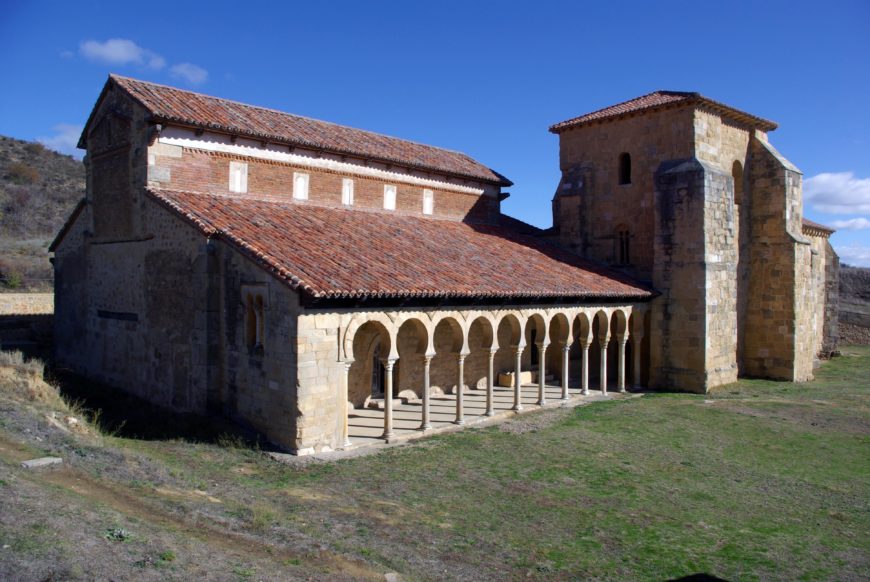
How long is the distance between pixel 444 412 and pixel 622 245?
34.2 feet

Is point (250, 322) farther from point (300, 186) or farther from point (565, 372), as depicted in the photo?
point (565, 372)

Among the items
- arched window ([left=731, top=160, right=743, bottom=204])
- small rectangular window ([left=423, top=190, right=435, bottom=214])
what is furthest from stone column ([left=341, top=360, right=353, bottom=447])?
arched window ([left=731, top=160, right=743, bottom=204])

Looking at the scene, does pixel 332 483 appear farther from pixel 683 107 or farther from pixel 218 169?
pixel 683 107

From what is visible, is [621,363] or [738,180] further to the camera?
[738,180]

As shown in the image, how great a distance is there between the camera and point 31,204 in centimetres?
4194

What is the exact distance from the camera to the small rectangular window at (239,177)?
54.4ft

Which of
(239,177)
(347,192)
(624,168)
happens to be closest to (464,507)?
(239,177)

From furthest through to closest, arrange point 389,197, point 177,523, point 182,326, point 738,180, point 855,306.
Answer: point 855,306 → point 738,180 → point 389,197 → point 182,326 → point 177,523

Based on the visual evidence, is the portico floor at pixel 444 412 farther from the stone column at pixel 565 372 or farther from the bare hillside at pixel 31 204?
the bare hillside at pixel 31 204

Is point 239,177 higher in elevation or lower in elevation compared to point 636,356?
higher

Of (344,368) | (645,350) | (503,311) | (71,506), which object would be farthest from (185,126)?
(645,350)

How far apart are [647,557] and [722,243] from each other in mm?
15265

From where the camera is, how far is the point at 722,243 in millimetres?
20672

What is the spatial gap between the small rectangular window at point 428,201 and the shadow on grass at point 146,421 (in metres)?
10.8
